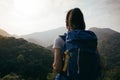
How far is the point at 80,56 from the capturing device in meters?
2.68

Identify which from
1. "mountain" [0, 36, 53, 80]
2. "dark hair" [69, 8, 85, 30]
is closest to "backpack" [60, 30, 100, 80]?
"dark hair" [69, 8, 85, 30]

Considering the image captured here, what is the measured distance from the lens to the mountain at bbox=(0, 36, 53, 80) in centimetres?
7412

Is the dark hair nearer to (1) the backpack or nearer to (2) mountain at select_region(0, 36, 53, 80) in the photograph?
(1) the backpack

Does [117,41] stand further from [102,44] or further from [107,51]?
[107,51]

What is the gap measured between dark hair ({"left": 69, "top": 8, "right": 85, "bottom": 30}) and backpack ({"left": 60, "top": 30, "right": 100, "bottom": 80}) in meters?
0.09

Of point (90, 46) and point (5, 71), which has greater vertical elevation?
point (90, 46)

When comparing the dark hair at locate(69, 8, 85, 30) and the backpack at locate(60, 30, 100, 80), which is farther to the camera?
the dark hair at locate(69, 8, 85, 30)

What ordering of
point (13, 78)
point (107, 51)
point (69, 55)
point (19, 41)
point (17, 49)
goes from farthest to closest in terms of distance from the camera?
1. point (107, 51)
2. point (19, 41)
3. point (17, 49)
4. point (13, 78)
5. point (69, 55)

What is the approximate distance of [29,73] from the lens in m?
76.0

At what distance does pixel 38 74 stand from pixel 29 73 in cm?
272

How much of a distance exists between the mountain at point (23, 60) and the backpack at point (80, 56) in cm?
6495

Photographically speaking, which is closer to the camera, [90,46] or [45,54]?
[90,46]

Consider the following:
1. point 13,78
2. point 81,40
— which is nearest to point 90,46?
point 81,40

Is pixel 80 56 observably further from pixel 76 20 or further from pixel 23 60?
pixel 23 60
